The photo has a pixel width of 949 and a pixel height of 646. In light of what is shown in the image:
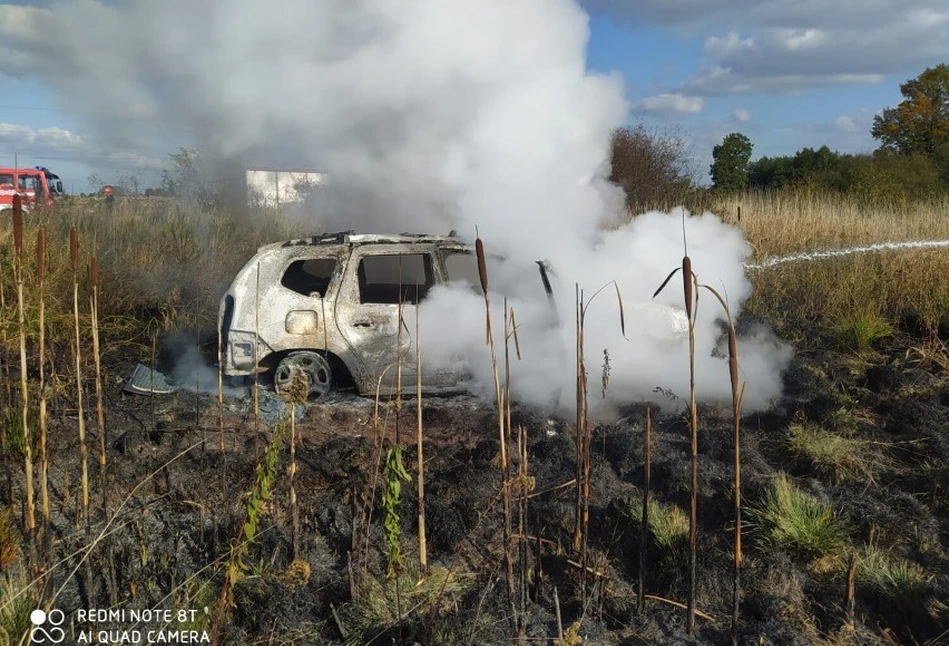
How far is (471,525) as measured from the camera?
486 centimetres

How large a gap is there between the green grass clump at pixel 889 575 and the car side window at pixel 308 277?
4.53 m

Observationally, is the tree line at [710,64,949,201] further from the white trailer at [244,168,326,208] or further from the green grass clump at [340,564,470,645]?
the green grass clump at [340,564,470,645]

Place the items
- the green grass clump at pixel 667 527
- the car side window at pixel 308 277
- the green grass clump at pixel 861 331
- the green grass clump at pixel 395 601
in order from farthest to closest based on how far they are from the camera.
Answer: the green grass clump at pixel 861 331 < the car side window at pixel 308 277 < the green grass clump at pixel 667 527 < the green grass clump at pixel 395 601

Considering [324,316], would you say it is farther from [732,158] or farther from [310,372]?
[732,158]

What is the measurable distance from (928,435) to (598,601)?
134 inches

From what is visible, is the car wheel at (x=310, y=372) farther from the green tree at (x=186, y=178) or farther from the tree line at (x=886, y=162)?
the tree line at (x=886, y=162)

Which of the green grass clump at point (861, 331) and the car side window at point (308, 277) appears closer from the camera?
the car side window at point (308, 277)

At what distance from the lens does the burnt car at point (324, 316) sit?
6.95 m

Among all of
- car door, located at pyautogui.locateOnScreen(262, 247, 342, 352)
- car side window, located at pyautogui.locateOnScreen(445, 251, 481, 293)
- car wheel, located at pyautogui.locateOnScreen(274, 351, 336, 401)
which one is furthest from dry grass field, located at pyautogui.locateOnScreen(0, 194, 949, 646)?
car side window, located at pyautogui.locateOnScreen(445, 251, 481, 293)

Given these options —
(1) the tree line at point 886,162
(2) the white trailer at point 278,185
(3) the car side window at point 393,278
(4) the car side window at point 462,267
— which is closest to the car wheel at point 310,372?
(3) the car side window at point 393,278

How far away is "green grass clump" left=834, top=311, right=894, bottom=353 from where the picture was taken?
27.1 feet

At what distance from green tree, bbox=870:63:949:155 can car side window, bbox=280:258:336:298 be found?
93.8ft

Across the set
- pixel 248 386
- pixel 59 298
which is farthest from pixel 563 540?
pixel 59 298

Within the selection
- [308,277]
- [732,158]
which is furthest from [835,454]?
[732,158]
